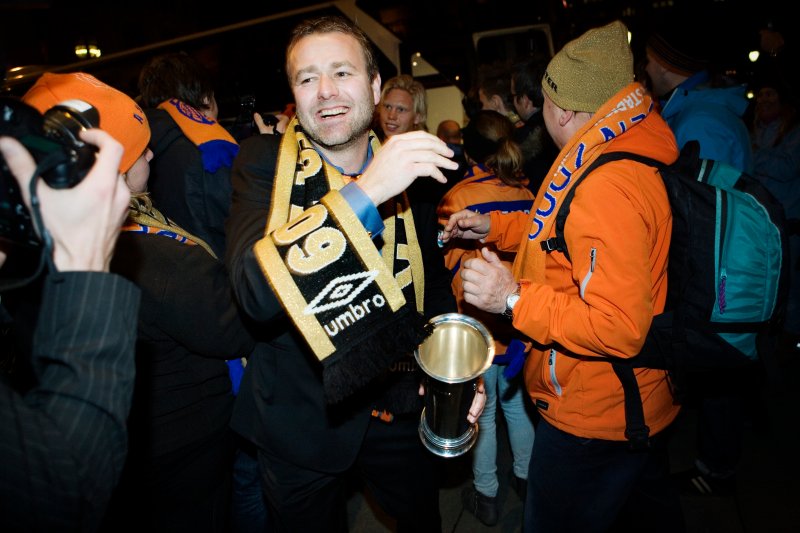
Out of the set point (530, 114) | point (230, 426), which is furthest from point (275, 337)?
point (530, 114)

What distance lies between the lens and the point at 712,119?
2.59 meters

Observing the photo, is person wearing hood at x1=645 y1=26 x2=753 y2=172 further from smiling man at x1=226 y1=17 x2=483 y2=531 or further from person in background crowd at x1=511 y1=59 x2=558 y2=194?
smiling man at x1=226 y1=17 x2=483 y2=531

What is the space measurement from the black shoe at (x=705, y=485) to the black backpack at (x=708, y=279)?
1584mm

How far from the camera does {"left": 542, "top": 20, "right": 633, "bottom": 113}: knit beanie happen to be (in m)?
1.77

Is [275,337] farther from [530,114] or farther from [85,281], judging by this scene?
[530,114]

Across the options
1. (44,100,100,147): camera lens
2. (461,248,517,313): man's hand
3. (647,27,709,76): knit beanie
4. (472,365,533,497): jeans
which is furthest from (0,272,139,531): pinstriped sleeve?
(647,27,709,76): knit beanie

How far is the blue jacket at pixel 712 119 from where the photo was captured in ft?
8.50

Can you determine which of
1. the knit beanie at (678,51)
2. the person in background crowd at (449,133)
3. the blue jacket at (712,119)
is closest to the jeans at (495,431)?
the blue jacket at (712,119)

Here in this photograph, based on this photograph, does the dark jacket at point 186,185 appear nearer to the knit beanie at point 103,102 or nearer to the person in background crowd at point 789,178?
the knit beanie at point 103,102

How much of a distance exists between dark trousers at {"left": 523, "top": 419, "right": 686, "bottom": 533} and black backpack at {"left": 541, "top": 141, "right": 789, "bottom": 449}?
Answer: 0.16m

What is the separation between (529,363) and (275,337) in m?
1.04

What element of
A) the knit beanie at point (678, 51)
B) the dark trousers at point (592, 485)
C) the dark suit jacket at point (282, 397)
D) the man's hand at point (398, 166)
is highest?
the knit beanie at point (678, 51)

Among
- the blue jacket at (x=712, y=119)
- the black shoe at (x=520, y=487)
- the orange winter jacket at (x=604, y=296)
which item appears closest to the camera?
the orange winter jacket at (x=604, y=296)

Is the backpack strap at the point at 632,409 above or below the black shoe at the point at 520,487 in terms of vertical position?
above
